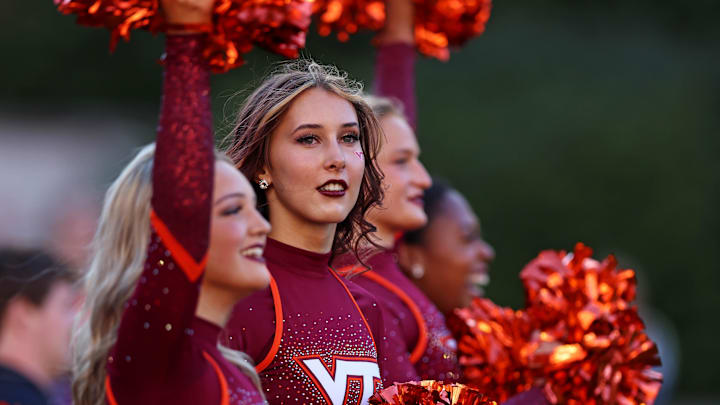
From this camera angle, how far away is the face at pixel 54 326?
358 cm

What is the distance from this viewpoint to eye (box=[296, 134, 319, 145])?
2.79m

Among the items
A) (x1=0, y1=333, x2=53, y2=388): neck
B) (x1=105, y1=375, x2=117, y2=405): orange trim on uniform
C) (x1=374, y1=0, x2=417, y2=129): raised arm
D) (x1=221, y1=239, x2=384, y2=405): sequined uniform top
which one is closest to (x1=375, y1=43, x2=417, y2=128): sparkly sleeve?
(x1=374, y1=0, x2=417, y2=129): raised arm

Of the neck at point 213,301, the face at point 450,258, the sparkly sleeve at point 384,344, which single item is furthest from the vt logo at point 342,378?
the face at point 450,258

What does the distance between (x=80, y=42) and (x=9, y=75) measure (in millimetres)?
943

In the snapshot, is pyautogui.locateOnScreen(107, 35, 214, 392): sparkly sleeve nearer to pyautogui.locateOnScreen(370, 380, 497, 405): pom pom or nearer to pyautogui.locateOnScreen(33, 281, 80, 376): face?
pyautogui.locateOnScreen(370, 380, 497, 405): pom pom

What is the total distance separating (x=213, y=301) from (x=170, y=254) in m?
0.20

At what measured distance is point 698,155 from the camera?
10.8 meters

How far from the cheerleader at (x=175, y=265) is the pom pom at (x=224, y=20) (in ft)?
0.21

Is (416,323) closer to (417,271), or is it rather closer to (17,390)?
(417,271)

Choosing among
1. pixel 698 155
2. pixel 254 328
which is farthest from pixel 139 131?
pixel 254 328

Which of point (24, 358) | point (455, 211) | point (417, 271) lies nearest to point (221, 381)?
point (24, 358)

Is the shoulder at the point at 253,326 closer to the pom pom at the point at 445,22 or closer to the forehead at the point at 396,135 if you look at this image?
the forehead at the point at 396,135

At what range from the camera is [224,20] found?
2234 mm

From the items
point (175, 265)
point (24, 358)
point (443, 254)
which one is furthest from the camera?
point (443, 254)
